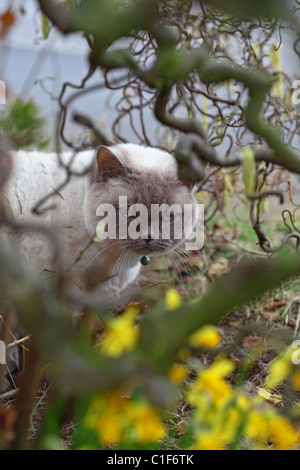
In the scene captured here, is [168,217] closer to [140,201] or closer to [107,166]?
[140,201]

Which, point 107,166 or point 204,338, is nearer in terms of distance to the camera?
point 204,338

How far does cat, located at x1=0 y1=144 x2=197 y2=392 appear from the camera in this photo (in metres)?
1.79

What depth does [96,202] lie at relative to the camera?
1821 mm

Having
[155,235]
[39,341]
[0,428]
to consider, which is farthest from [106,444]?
[155,235]

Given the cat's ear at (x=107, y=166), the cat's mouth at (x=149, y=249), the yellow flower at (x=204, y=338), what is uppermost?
the cat's ear at (x=107, y=166)

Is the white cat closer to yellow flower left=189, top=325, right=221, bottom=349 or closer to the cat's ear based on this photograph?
the cat's ear

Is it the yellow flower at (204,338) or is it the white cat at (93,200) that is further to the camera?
the white cat at (93,200)

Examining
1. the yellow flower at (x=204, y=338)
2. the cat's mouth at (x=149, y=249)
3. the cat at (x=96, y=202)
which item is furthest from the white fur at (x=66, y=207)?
the yellow flower at (x=204, y=338)

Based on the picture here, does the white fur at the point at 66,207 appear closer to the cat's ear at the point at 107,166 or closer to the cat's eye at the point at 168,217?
the cat's ear at the point at 107,166

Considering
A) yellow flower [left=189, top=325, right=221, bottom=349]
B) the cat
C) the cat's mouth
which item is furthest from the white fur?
yellow flower [left=189, top=325, right=221, bottom=349]

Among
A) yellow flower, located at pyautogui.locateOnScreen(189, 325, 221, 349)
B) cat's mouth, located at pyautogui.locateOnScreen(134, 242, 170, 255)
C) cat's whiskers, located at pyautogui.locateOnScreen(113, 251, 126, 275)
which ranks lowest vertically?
cat's whiskers, located at pyautogui.locateOnScreen(113, 251, 126, 275)

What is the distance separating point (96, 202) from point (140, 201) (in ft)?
0.56

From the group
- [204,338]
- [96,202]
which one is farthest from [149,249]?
[204,338]

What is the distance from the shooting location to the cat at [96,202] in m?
1.79
